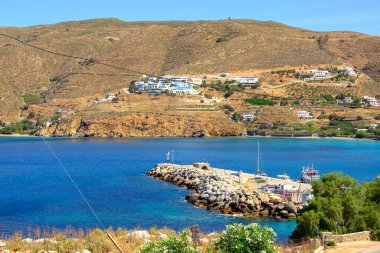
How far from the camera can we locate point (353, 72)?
134m

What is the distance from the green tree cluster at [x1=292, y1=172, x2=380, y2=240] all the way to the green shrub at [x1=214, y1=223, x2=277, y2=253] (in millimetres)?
9574

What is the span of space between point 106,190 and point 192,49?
114 meters

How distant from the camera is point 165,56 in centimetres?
15862

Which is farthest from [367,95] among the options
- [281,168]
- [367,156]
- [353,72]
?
[281,168]

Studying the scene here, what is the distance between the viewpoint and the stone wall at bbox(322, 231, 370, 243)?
71.7 ft

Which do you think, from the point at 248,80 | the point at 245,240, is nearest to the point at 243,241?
the point at 245,240

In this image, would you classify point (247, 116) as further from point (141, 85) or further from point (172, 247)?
point (172, 247)

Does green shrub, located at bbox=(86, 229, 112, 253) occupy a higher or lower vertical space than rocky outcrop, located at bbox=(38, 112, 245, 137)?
lower

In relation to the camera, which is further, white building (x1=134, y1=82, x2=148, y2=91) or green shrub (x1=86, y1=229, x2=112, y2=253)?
white building (x1=134, y1=82, x2=148, y2=91)

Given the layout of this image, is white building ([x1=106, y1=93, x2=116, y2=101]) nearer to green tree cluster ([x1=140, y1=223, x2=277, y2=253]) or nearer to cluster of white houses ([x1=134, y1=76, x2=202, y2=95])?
cluster of white houses ([x1=134, y1=76, x2=202, y2=95])

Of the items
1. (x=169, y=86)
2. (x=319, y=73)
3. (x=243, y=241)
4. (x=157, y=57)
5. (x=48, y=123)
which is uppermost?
(x=157, y=57)

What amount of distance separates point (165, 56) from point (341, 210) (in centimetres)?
13396

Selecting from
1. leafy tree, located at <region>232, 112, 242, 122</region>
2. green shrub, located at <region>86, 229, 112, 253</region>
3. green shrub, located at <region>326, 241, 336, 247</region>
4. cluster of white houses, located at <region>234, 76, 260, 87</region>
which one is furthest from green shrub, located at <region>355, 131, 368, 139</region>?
green shrub, located at <region>86, 229, 112, 253</region>

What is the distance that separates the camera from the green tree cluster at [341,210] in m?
26.2
